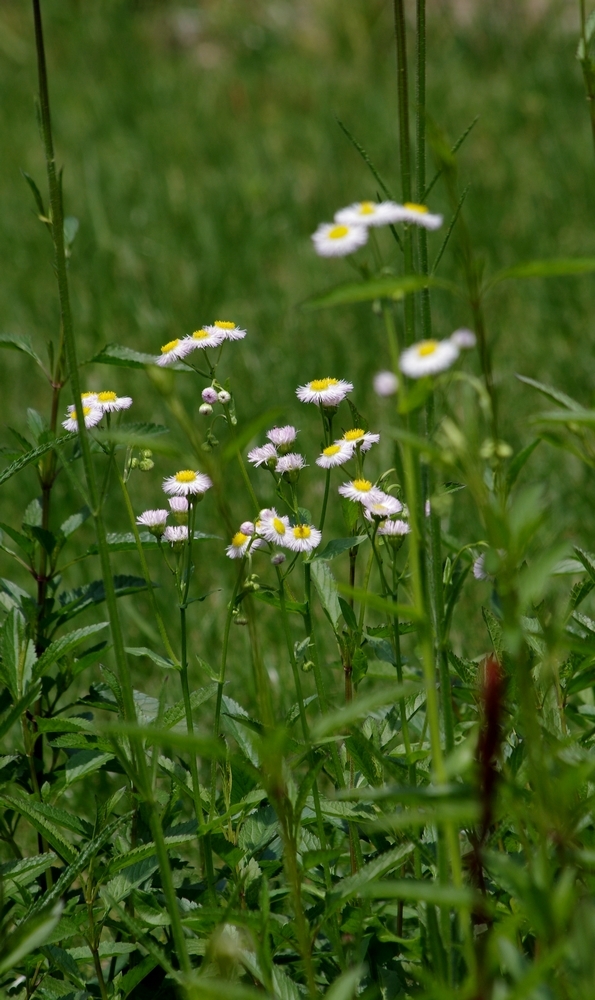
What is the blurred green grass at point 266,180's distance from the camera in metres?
3.30

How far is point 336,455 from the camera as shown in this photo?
1.28 metres

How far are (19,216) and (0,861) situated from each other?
335 centimetres

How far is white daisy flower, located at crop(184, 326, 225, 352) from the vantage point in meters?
1.28

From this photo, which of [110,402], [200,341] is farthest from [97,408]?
[200,341]

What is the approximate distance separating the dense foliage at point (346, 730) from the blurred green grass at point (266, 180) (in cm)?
90

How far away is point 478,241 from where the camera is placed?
12.6 feet

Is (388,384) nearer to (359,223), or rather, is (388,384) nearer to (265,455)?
(359,223)

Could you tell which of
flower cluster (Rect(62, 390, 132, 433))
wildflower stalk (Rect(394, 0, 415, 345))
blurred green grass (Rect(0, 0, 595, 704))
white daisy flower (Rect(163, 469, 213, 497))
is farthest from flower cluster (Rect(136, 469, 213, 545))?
blurred green grass (Rect(0, 0, 595, 704))

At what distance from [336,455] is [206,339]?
20cm

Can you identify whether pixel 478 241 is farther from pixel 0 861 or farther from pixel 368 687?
pixel 0 861

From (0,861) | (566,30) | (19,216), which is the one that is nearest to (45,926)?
(0,861)

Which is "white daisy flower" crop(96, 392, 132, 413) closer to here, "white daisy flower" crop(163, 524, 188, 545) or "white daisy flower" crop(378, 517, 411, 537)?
"white daisy flower" crop(163, 524, 188, 545)

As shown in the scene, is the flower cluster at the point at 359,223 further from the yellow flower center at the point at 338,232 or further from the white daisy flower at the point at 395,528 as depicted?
the white daisy flower at the point at 395,528

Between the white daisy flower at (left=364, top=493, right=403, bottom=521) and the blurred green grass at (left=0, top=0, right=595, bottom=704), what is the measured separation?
1.08 meters
